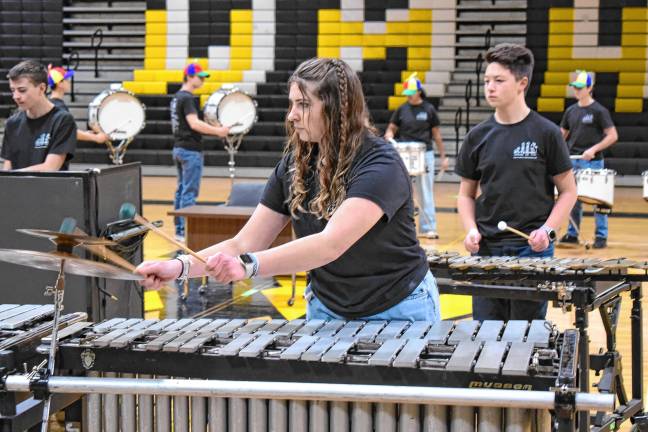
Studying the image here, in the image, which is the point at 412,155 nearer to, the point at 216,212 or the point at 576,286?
the point at 216,212

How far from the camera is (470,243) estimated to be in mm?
4324

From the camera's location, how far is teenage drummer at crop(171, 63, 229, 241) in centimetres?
938

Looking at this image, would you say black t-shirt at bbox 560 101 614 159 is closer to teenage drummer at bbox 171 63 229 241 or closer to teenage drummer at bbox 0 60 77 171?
teenage drummer at bbox 171 63 229 241

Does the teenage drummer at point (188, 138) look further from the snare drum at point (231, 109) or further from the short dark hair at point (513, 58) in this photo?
the short dark hair at point (513, 58)

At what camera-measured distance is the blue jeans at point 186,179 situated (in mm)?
9352

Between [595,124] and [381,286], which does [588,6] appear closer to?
[595,124]

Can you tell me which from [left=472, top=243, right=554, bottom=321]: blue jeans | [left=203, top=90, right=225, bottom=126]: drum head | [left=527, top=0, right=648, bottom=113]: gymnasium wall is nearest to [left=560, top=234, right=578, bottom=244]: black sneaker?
[left=203, top=90, right=225, bottom=126]: drum head

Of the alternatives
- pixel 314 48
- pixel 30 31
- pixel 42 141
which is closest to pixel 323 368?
pixel 42 141

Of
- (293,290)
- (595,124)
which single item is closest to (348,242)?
(293,290)

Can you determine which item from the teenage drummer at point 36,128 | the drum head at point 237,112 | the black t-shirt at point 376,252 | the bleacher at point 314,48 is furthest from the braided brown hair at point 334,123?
the bleacher at point 314,48

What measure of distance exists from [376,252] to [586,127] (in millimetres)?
7109

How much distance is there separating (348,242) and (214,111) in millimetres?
7936

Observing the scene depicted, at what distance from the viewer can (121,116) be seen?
10523 mm

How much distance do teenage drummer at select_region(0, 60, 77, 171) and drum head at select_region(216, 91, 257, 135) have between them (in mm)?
4913
